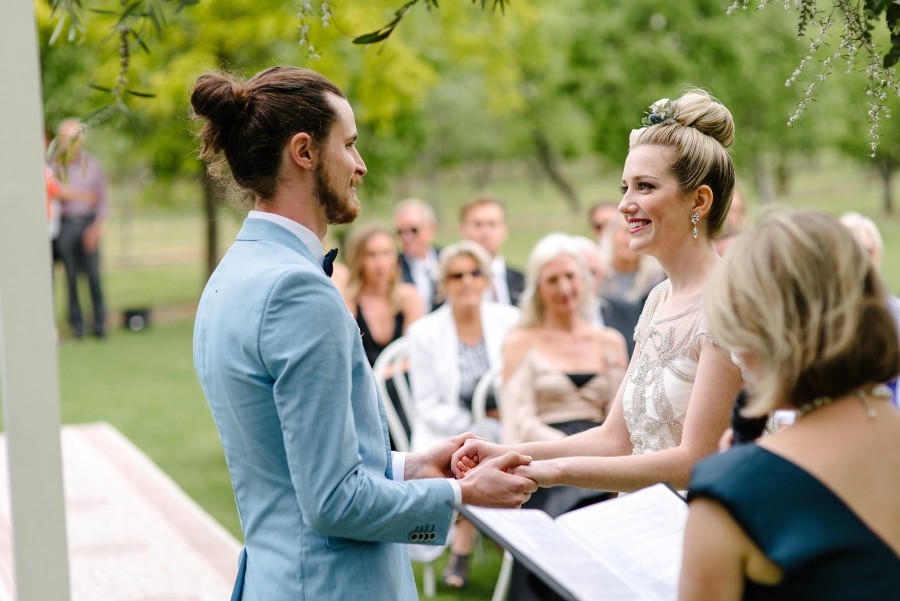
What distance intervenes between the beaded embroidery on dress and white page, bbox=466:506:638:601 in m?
0.79

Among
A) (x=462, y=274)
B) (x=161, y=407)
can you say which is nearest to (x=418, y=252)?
(x=462, y=274)

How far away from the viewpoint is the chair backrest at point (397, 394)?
635 centimetres

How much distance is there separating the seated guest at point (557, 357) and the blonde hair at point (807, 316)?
12.9 ft

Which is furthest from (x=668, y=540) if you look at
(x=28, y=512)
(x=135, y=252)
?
(x=135, y=252)

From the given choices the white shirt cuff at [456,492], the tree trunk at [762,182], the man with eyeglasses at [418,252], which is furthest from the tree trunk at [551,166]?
the white shirt cuff at [456,492]

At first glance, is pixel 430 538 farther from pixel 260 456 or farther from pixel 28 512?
pixel 28 512

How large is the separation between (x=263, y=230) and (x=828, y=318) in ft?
3.73

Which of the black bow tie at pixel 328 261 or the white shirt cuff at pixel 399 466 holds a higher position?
the black bow tie at pixel 328 261

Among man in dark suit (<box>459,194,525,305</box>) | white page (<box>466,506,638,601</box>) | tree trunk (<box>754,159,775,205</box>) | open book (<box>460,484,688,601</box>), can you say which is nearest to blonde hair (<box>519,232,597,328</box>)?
man in dark suit (<box>459,194,525,305</box>)

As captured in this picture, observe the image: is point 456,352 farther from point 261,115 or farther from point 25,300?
point 261,115

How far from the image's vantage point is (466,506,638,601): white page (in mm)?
1817

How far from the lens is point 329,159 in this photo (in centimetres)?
229

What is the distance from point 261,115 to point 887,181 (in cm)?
3699

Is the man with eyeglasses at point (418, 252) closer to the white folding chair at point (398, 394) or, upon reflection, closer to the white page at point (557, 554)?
the white folding chair at point (398, 394)
